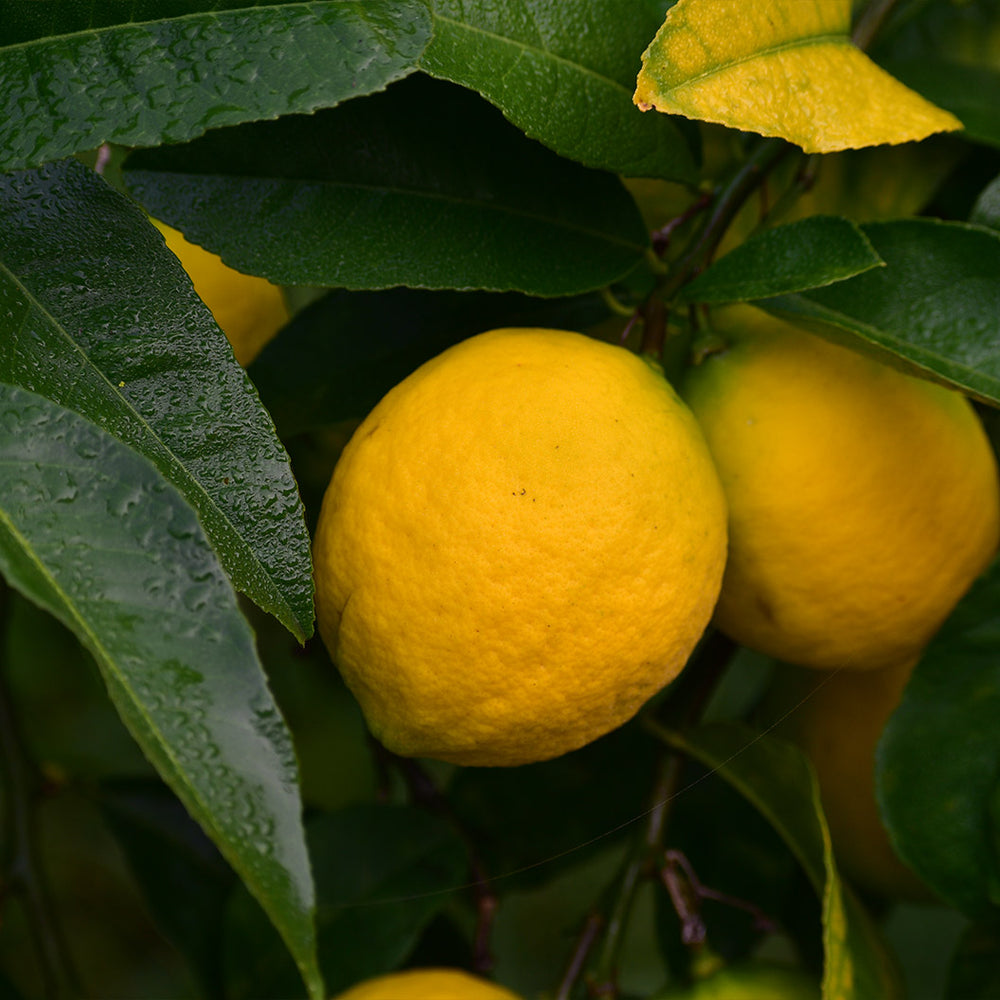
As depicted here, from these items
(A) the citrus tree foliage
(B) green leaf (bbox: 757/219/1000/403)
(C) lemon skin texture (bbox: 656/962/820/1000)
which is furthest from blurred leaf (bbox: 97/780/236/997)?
(B) green leaf (bbox: 757/219/1000/403)

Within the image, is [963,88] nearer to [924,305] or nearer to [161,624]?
[924,305]

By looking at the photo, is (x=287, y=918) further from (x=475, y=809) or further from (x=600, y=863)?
(x=600, y=863)

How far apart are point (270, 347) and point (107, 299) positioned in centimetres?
19

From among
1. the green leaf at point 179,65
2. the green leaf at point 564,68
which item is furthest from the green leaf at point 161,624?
the green leaf at point 564,68

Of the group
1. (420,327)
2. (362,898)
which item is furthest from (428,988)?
(420,327)

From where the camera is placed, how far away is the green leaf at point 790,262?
56 cm

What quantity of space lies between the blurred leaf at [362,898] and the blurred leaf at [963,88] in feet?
2.06

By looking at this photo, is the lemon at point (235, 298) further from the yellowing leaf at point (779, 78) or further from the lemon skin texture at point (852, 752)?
the lemon skin texture at point (852, 752)

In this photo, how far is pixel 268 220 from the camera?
0.60m

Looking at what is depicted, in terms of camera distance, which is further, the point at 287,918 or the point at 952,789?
the point at 952,789

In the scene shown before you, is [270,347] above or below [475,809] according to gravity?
above

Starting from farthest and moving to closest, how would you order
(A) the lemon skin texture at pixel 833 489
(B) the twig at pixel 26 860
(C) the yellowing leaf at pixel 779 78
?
(B) the twig at pixel 26 860
(A) the lemon skin texture at pixel 833 489
(C) the yellowing leaf at pixel 779 78

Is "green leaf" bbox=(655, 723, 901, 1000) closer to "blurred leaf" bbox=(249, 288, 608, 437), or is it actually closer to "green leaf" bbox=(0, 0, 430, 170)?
"blurred leaf" bbox=(249, 288, 608, 437)

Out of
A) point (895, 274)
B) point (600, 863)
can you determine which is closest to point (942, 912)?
point (600, 863)
